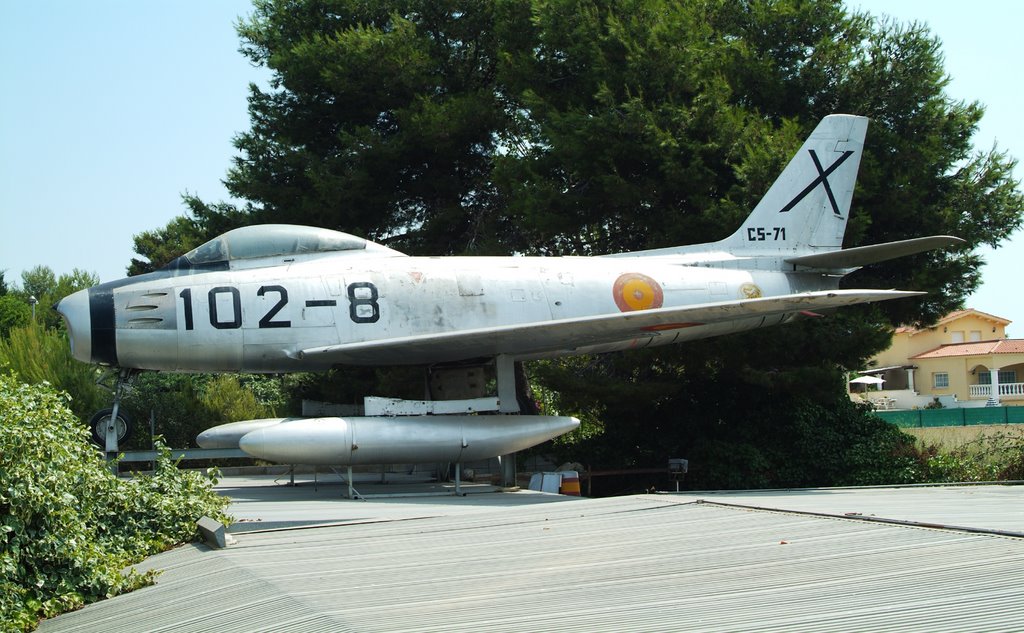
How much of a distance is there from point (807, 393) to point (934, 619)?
1384cm

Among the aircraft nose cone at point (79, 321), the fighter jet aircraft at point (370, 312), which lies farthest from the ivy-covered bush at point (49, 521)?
the aircraft nose cone at point (79, 321)

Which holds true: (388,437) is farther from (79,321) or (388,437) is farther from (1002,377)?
(1002,377)

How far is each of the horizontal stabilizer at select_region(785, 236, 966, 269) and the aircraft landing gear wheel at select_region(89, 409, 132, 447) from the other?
1024 centimetres

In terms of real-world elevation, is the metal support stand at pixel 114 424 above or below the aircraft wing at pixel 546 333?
→ below

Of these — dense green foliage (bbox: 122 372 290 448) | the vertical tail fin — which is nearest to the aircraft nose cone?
dense green foliage (bbox: 122 372 290 448)

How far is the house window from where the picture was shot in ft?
188

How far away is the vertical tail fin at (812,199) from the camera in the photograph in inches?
601

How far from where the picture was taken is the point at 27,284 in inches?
3098

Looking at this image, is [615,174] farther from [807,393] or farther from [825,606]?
[825,606]

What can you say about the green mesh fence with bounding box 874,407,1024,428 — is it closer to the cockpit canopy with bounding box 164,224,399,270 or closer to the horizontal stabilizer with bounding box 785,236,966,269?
the horizontal stabilizer with bounding box 785,236,966,269

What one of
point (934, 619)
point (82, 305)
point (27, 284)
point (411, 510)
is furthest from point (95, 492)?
point (27, 284)

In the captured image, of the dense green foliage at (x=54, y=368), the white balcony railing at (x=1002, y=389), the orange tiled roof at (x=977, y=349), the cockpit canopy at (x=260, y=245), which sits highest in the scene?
the cockpit canopy at (x=260, y=245)

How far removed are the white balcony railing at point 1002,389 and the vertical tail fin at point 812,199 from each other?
44582mm

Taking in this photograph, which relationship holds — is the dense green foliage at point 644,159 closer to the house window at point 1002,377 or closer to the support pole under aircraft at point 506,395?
the support pole under aircraft at point 506,395
